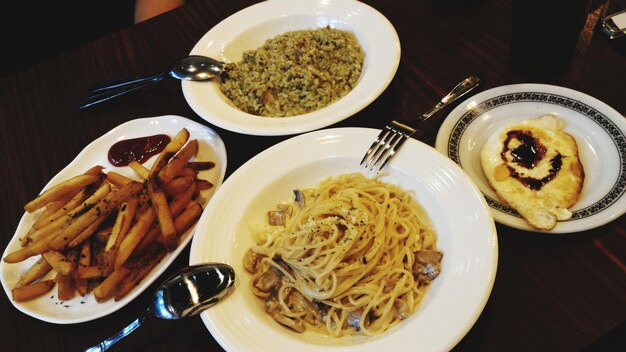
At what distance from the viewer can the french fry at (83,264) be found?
1907mm

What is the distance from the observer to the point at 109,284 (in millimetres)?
1818

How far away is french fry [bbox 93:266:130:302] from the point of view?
5.96ft

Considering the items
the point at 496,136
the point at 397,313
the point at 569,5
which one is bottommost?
the point at 397,313

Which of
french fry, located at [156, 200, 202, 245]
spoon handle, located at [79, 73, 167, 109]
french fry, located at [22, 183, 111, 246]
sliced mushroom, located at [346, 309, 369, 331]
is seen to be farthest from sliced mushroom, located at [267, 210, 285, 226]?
spoon handle, located at [79, 73, 167, 109]

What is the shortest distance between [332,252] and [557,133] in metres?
1.13

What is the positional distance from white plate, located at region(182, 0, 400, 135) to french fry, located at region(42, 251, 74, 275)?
89cm

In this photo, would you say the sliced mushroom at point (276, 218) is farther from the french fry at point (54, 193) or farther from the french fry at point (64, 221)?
the french fry at point (54, 193)

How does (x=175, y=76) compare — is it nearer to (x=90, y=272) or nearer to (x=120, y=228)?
(x=120, y=228)

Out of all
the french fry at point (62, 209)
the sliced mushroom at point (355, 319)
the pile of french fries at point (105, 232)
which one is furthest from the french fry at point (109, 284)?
the sliced mushroom at point (355, 319)

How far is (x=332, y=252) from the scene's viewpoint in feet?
5.95

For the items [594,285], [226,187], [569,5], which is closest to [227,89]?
[226,187]

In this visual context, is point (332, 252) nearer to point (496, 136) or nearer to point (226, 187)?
point (226, 187)

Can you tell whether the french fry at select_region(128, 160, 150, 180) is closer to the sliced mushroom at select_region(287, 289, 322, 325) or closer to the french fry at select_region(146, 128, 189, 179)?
the french fry at select_region(146, 128, 189, 179)

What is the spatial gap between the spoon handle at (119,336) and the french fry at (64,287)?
0.29 meters
